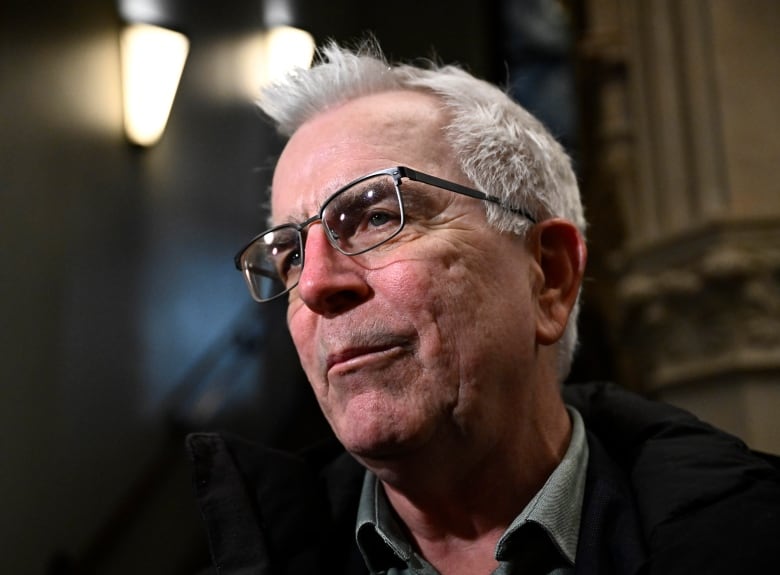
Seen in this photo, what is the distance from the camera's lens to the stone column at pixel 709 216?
2.20 m

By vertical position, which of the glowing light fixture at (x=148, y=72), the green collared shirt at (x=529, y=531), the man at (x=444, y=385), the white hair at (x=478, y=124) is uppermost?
the glowing light fixture at (x=148, y=72)

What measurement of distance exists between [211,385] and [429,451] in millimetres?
3037

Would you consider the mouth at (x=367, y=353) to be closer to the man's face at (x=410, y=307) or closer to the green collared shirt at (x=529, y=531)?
the man's face at (x=410, y=307)

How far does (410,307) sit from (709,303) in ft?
4.69

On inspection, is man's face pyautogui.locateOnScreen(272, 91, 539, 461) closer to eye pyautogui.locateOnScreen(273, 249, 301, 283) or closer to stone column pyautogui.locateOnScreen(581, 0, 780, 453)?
eye pyautogui.locateOnScreen(273, 249, 301, 283)

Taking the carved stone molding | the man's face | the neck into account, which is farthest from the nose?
the carved stone molding

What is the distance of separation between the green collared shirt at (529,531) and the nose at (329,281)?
1.05 feet

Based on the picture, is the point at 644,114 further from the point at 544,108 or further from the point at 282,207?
the point at 544,108

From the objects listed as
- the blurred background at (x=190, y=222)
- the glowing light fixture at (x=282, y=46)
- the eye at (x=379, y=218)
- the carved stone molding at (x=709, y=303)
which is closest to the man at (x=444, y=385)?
the eye at (x=379, y=218)

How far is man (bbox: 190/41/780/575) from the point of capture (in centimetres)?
110

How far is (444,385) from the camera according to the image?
111cm

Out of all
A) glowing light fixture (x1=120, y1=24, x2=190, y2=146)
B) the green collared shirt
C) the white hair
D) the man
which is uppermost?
glowing light fixture (x1=120, y1=24, x2=190, y2=146)

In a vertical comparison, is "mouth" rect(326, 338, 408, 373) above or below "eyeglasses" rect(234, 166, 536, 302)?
below

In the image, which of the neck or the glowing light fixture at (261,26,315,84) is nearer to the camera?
the neck
